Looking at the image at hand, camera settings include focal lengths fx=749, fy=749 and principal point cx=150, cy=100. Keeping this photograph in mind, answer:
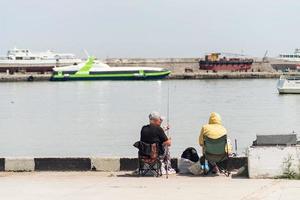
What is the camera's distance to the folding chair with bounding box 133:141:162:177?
35.6 ft

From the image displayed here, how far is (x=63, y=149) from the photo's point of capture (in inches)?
1021

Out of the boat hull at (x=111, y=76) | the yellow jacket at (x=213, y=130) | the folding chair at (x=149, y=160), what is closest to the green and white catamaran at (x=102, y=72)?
the boat hull at (x=111, y=76)

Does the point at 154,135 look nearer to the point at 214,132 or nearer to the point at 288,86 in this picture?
the point at 214,132

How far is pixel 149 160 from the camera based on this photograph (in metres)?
10.9

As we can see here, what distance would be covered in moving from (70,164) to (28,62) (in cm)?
11675

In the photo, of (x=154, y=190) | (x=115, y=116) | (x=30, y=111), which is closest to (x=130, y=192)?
(x=154, y=190)

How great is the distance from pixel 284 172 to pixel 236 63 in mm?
117515

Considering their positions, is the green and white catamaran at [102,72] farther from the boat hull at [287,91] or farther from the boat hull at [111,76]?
the boat hull at [287,91]

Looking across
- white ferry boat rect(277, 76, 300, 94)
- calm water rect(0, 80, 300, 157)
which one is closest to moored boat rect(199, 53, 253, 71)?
white ferry boat rect(277, 76, 300, 94)

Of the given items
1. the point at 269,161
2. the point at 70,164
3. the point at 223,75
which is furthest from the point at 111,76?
the point at 269,161

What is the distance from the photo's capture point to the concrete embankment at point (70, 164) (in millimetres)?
11617

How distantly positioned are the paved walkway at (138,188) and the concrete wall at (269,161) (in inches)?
8.6

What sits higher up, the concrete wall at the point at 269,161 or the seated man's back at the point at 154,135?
the seated man's back at the point at 154,135

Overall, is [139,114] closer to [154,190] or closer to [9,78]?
[154,190]
